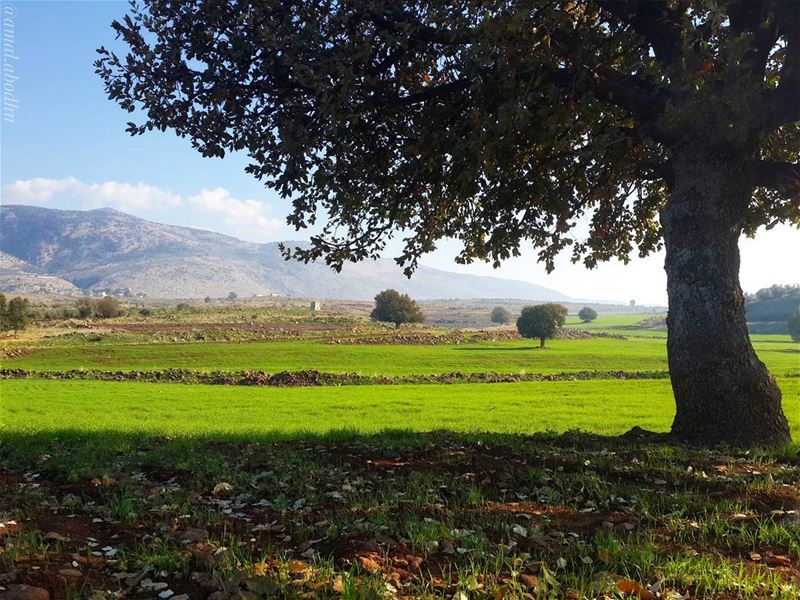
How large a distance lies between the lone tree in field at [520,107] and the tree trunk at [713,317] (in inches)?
1.4

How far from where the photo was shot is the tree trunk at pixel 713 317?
12.8 meters

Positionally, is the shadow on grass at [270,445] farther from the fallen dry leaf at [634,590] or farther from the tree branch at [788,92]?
the tree branch at [788,92]

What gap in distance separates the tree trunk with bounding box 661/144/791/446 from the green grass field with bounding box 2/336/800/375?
47.7 m

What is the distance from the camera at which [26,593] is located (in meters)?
4.35

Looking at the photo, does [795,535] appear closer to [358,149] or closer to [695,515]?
[695,515]

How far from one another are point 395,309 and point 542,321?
35982 millimetres

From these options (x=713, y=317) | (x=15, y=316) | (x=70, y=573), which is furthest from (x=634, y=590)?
(x=15, y=316)

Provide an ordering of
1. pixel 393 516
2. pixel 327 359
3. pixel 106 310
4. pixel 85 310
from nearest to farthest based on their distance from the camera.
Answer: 1. pixel 393 516
2. pixel 327 359
3. pixel 85 310
4. pixel 106 310

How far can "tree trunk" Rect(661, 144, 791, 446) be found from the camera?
1275cm

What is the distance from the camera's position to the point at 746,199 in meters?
13.4

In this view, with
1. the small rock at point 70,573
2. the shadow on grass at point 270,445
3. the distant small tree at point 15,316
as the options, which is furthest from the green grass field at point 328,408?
the distant small tree at point 15,316

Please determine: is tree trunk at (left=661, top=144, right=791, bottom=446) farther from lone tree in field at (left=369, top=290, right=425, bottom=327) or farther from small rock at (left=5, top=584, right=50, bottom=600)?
lone tree in field at (left=369, top=290, right=425, bottom=327)

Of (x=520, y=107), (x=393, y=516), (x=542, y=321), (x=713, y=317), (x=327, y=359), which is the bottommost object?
(x=327, y=359)

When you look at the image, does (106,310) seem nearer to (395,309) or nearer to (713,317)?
(395,309)
